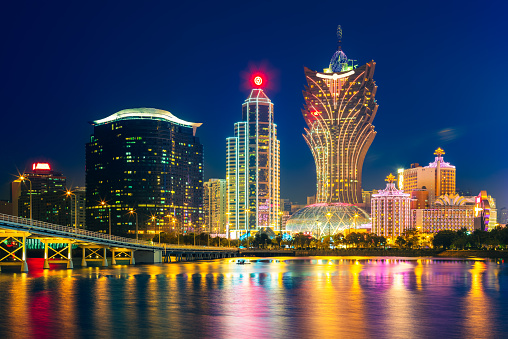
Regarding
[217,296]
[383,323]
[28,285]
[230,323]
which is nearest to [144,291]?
[217,296]

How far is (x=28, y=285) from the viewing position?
7431cm

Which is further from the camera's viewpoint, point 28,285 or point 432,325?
point 28,285

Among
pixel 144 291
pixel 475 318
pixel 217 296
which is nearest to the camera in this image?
pixel 475 318

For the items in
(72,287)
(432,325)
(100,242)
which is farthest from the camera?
(100,242)

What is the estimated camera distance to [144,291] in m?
66.9

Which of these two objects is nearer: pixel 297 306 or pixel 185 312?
pixel 185 312

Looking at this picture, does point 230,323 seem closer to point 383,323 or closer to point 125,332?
point 125,332

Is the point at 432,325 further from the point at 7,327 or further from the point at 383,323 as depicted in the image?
the point at 7,327

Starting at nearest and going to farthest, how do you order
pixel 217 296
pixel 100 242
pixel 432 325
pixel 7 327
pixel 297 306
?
1. pixel 7 327
2. pixel 432 325
3. pixel 297 306
4. pixel 217 296
5. pixel 100 242

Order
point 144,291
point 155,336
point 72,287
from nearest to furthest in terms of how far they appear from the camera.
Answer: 1. point 155,336
2. point 144,291
3. point 72,287

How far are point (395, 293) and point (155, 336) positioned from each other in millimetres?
35132

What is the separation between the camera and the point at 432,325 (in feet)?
141

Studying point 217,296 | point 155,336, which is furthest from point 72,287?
point 155,336

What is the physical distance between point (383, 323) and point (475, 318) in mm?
8517
